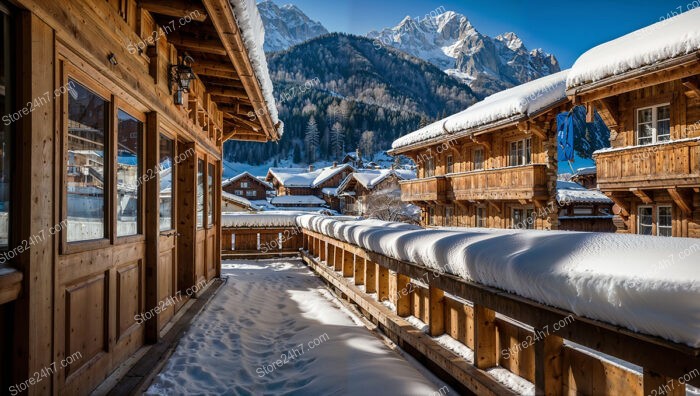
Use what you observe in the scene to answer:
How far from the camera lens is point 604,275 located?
6.57ft

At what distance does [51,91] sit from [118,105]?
4.32ft

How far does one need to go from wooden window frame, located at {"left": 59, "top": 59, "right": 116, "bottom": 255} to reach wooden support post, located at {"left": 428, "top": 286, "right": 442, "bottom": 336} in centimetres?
320

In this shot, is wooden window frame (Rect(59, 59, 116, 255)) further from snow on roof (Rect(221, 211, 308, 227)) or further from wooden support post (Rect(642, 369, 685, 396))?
snow on roof (Rect(221, 211, 308, 227))

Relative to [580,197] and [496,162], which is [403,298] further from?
[580,197]

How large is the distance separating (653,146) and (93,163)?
46.7 feet

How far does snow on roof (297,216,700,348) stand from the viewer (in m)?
1.75

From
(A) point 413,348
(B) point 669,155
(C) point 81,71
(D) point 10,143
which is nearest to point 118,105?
(C) point 81,71

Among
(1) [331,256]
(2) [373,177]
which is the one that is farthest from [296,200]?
(1) [331,256]

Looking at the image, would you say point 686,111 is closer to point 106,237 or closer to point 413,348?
point 413,348

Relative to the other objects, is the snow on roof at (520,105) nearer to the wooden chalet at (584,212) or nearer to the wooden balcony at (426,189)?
the wooden balcony at (426,189)

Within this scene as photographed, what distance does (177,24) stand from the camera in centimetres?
502

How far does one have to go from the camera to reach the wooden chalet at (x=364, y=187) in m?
37.8

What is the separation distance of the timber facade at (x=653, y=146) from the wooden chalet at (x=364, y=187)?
73.3ft

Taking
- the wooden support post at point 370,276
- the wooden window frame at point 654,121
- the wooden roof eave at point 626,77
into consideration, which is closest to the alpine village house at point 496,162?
the wooden roof eave at point 626,77
